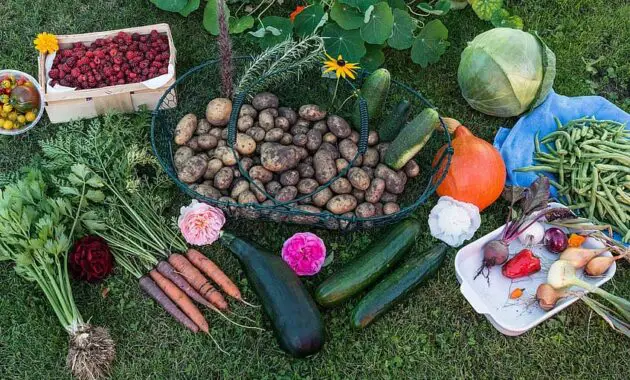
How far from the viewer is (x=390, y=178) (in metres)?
3.33

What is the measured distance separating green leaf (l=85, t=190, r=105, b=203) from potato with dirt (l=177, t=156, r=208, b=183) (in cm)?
44

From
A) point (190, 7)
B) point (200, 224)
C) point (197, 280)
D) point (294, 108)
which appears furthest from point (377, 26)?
point (197, 280)

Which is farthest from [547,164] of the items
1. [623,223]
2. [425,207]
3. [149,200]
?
[149,200]

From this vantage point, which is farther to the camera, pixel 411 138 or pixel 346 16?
pixel 346 16

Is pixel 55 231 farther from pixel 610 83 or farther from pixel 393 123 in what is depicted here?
pixel 610 83

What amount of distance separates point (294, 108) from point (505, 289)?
1.78m

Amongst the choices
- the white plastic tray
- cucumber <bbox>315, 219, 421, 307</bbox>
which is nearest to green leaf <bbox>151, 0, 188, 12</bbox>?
cucumber <bbox>315, 219, 421, 307</bbox>

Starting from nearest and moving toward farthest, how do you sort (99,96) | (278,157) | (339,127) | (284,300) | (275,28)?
(284,300) → (278,157) → (339,127) → (99,96) → (275,28)

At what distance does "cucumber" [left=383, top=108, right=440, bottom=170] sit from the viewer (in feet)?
10.3

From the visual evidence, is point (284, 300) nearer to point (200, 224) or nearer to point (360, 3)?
point (200, 224)

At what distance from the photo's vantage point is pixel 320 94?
13.0ft

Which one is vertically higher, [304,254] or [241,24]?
[241,24]

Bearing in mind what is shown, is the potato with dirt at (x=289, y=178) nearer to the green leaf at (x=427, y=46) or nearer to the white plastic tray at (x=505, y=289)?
the white plastic tray at (x=505, y=289)

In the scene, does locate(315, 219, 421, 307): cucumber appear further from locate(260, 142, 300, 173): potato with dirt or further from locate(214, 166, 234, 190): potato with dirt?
locate(214, 166, 234, 190): potato with dirt
